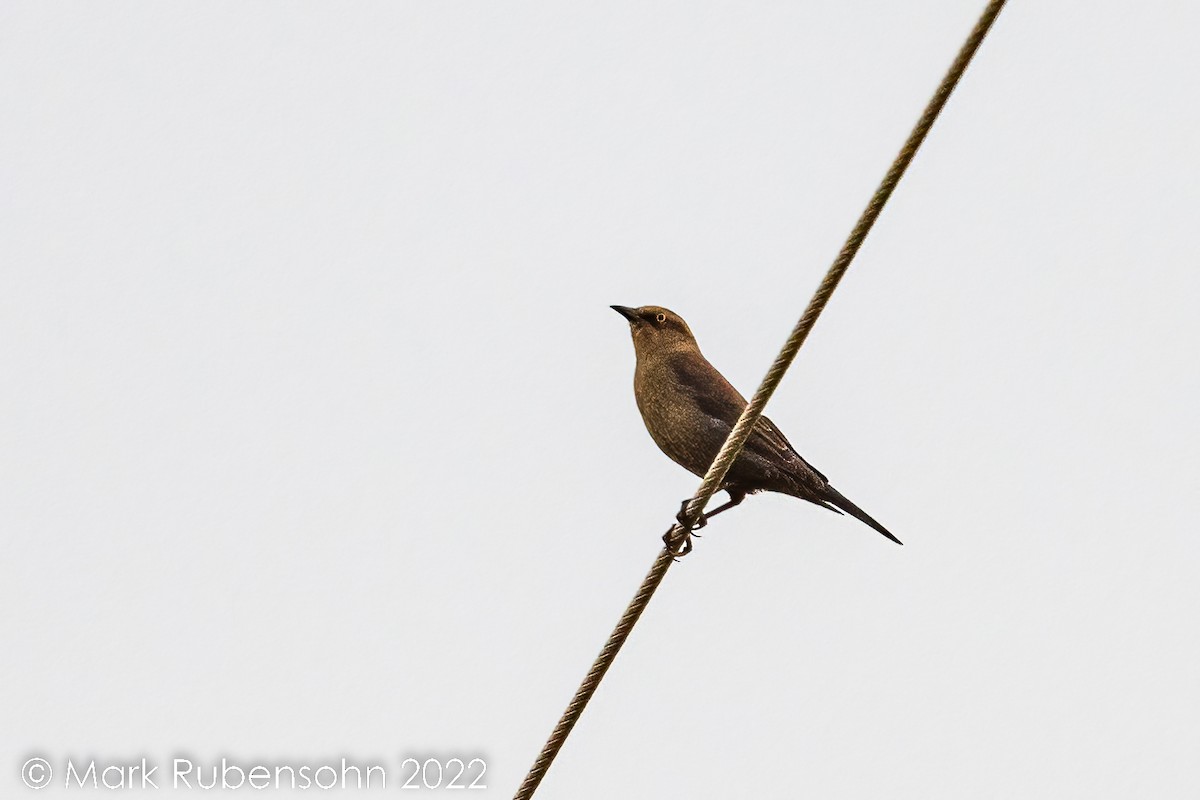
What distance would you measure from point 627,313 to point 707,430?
1220mm

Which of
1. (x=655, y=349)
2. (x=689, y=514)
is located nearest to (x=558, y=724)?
(x=689, y=514)

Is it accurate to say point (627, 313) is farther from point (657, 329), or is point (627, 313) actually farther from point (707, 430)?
point (707, 430)

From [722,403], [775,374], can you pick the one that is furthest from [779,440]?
[775,374]

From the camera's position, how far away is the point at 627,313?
376 inches

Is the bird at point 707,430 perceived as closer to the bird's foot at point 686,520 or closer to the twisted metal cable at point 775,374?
the bird's foot at point 686,520

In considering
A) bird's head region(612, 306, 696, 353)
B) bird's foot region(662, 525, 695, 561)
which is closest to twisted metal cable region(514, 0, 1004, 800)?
bird's foot region(662, 525, 695, 561)

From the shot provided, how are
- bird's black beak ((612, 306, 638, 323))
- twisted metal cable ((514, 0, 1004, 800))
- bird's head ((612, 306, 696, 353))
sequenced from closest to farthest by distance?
1. twisted metal cable ((514, 0, 1004, 800))
2. bird's head ((612, 306, 696, 353))
3. bird's black beak ((612, 306, 638, 323))

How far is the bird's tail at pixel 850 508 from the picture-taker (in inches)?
320

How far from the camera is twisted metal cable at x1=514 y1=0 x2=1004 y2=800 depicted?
15.9 ft

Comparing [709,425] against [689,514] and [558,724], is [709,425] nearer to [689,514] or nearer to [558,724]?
[689,514]

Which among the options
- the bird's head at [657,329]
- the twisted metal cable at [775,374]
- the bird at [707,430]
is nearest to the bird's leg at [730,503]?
the bird at [707,430]

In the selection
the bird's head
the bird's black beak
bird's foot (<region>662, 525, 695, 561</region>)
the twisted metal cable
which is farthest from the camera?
the bird's black beak

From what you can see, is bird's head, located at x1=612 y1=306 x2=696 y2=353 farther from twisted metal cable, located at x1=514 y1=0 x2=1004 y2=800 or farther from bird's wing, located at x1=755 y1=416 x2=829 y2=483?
twisted metal cable, located at x1=514 y1=0 x2=1004 y2=800

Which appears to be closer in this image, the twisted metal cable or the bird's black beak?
the twisted metal cable
